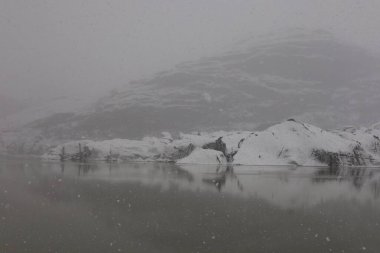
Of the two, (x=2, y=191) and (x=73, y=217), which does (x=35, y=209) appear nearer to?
(x=73, y=217)

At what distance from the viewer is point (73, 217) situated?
10.8 meters

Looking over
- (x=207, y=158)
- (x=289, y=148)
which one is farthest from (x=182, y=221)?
(x=289, y=148)

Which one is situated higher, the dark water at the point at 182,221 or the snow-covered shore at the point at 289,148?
the snow-covered shore at the point at 289,148

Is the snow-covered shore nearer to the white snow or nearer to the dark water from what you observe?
the white snow

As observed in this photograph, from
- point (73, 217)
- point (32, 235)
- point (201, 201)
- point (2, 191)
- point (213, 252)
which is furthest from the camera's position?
point (2, 191)

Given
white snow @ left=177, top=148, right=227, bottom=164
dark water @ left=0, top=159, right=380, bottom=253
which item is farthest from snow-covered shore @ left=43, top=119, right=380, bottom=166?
dark water @ left=0, top=159, right=380, bottom=253

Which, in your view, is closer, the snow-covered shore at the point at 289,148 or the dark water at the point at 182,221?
the dark water at the point at 182,221

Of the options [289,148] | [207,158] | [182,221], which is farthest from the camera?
[207,158]

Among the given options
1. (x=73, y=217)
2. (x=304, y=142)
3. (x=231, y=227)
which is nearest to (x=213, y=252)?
(x=231, y=227)

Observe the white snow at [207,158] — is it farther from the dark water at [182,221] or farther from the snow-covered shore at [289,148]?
the dark water at [182,221]

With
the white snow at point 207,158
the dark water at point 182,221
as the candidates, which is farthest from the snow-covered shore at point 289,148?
the dark water at point 182,221

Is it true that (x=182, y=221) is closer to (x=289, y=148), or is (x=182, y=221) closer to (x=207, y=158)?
(x=207, y=158)

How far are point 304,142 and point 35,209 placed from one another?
130 feet

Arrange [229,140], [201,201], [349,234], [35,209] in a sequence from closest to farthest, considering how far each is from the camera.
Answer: [349,234]
[35,209]
[201,201]
[229,140]
